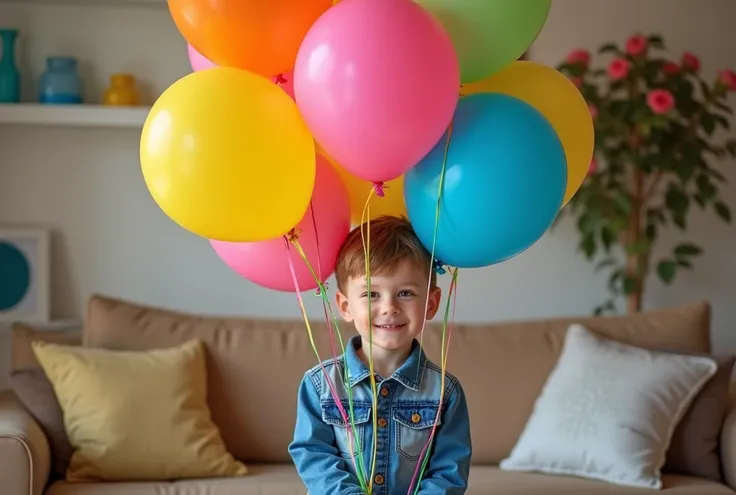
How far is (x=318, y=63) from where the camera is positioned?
1.45 metres

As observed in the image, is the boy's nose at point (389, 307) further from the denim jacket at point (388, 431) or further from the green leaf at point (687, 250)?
the green leaf at point (687, 250)

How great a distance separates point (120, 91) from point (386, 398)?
2.07 m

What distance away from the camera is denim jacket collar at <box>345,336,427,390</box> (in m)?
1.71

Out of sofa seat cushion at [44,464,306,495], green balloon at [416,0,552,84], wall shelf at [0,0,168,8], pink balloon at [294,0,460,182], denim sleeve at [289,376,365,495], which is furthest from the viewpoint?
wall shelf at [0,0,168,8]

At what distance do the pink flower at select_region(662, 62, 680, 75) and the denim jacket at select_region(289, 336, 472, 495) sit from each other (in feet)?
6.95

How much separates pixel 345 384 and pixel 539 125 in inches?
21.0

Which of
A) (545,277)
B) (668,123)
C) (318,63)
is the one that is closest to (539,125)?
(318,63)

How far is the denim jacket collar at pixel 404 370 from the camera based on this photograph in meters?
1.71

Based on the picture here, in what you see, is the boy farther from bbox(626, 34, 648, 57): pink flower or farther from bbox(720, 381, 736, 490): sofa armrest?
bbox(626, 34, 648, 57): pink flower

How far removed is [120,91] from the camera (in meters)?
3.43

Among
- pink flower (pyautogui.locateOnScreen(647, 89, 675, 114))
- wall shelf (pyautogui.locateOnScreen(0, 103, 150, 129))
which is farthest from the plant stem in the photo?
wall shelf (pyautogui.locateOnScreen(0, 103, 150, 129))

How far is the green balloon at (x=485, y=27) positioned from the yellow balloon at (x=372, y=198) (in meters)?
0.29

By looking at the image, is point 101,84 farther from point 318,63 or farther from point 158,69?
point 318,63

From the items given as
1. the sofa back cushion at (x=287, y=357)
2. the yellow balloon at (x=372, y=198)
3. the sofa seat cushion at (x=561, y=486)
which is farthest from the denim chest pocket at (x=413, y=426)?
the sofa back cushion at (x=287, y=357)
